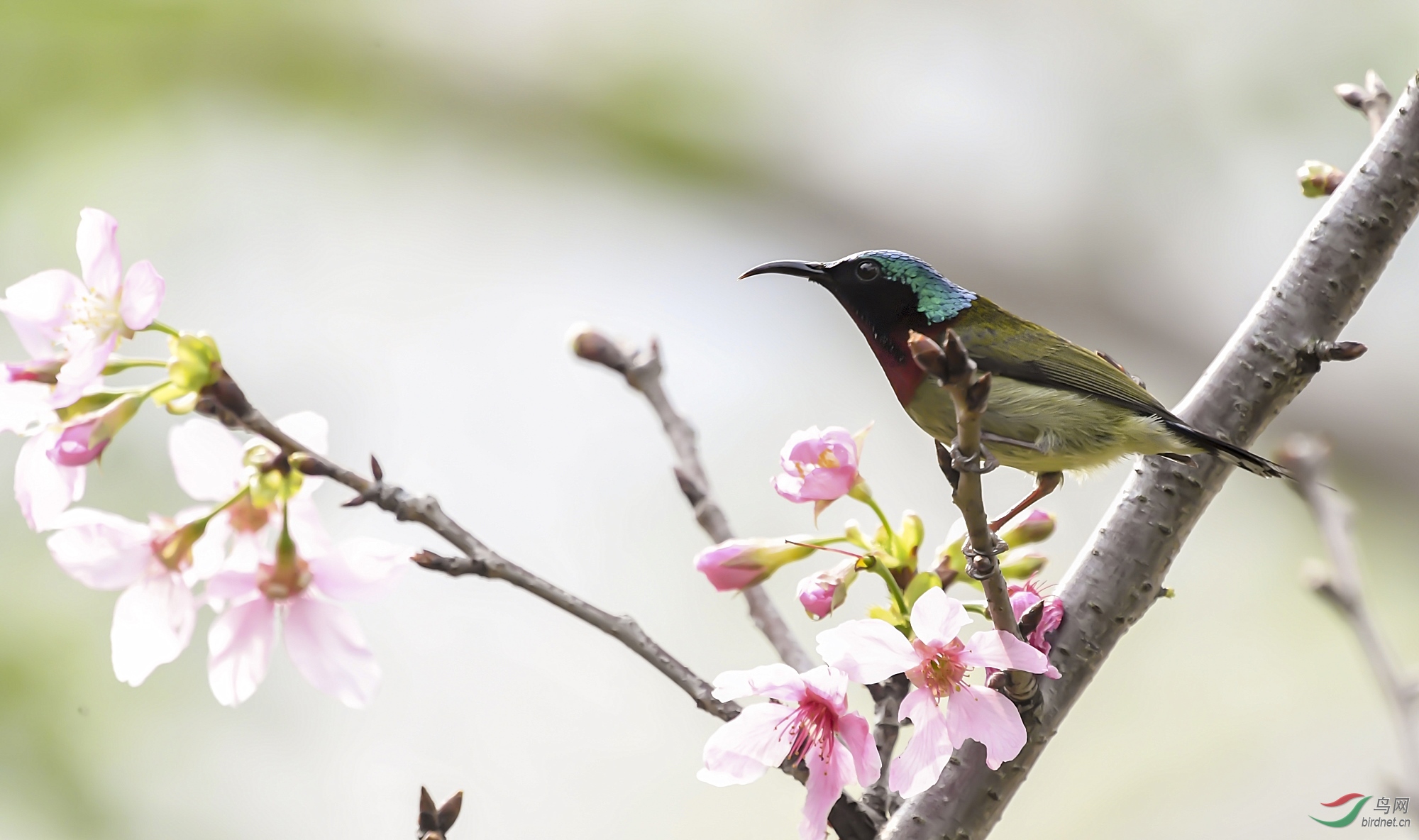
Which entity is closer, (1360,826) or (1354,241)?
(1354,241)

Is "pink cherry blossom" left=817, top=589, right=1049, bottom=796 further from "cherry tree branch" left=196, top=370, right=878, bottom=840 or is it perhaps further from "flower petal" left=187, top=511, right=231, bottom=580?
"flower petal" left=187, top=511, right=231, bottom=580

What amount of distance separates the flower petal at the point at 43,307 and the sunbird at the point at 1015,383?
42 cm

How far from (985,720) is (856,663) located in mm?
83

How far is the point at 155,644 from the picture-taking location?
0.62 metres

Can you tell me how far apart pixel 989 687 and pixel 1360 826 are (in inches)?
25.3

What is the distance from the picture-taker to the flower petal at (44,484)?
600 mm

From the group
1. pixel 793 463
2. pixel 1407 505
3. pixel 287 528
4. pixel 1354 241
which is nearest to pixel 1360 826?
pixel 1354 241

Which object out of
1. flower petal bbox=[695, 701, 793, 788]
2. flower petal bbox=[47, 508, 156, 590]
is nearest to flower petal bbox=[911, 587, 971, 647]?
flower petal bbox=[695, 701, 793, 788]

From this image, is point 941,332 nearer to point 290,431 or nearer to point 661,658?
point 661,658

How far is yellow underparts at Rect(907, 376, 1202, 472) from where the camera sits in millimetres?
765

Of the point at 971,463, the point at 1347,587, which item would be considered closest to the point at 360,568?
the point at 971,463

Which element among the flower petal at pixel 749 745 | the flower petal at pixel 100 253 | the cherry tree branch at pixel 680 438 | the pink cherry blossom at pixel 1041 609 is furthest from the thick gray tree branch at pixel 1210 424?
the flower petal at pixel 100 253

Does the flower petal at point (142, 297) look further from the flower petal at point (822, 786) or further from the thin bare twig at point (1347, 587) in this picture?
the thin bare twig at point (1347, 587)

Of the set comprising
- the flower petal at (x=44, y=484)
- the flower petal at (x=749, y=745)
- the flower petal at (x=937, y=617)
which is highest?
the flower petal at (x=937, y=617)
